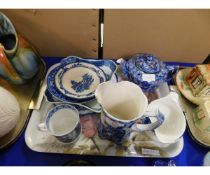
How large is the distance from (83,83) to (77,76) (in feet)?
0.08

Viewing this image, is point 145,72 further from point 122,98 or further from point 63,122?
point 63,122

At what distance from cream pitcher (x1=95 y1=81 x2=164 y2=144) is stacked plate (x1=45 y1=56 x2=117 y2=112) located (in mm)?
64

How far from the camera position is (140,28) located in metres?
0.51

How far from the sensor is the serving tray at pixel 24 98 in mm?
441

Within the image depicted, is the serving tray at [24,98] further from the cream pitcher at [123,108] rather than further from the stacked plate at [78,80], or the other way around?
the cream pitcher at [123,108]

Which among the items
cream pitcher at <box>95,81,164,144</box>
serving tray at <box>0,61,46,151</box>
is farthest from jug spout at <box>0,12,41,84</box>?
cream pitcher at <box>95,81,164,144</box>

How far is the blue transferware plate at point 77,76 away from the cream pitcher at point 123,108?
73 millimetres

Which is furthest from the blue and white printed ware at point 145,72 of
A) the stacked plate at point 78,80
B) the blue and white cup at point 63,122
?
the blue and white cup at point 63,122

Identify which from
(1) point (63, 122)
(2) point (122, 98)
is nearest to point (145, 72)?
(2) point (122, 98)

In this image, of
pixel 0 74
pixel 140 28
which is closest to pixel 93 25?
pixel 140 28

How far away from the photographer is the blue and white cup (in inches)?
16.1
